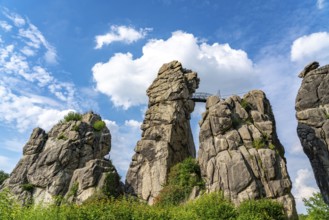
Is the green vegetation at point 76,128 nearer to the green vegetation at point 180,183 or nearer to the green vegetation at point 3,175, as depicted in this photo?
the green vegetation at point 180,183

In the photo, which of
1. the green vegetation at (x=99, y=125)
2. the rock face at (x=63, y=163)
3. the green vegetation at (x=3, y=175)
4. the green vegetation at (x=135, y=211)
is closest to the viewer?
the green vegetation at (x=135, y=211)

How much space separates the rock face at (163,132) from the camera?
51.2 meters

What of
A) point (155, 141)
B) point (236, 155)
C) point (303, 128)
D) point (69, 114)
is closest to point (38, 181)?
point (69, 114)

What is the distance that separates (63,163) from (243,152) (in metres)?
28.0

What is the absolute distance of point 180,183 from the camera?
154 ft

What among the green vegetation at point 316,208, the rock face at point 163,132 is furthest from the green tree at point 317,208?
the rock face at point 163,132

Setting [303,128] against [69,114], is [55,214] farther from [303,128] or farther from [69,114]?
[69,114]

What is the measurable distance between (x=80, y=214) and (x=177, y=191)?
76.8 ft

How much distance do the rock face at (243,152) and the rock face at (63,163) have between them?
14376mm

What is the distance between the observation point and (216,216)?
33.3 m

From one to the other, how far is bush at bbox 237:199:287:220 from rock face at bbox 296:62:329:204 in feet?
32.8

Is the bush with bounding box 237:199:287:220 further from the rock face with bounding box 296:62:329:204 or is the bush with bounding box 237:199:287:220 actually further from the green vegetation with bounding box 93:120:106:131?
the green vegetation with bounding box 93:120:106:131

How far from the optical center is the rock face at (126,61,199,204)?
5125cm

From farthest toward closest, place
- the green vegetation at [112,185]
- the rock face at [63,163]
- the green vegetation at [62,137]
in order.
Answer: the green vegetation at [62,137], the rock face at [63,163], the green vegetation at [112,185]
